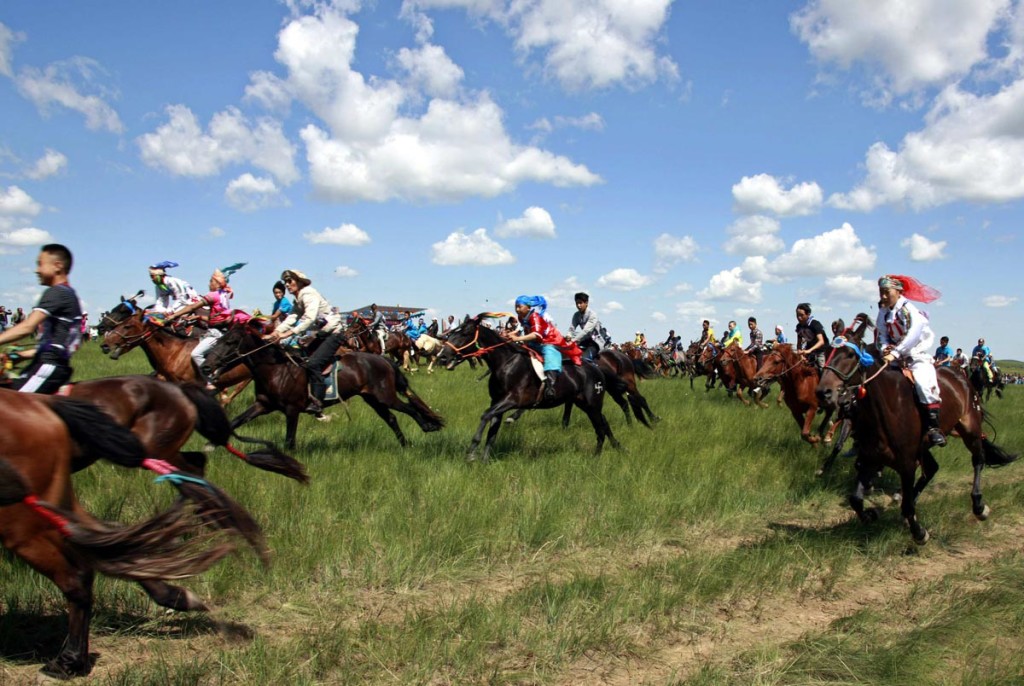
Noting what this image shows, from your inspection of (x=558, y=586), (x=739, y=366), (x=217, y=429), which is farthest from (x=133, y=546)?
(x=739, y=366)

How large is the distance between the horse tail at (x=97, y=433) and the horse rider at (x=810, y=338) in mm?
10419

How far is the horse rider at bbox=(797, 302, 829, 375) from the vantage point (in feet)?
39.4

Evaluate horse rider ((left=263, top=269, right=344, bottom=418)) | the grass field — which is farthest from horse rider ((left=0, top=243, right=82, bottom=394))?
horse rider ((left=263, top=269, right=344, bottom=418))

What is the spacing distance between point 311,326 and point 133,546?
24.4ft

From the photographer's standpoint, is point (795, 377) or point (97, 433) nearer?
point (97, 433)

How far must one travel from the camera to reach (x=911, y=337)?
7105 mm

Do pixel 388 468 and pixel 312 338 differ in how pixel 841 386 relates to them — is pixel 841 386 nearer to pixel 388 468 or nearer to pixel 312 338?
pixel 388 468

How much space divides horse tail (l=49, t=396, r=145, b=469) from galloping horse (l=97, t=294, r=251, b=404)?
7588 mm

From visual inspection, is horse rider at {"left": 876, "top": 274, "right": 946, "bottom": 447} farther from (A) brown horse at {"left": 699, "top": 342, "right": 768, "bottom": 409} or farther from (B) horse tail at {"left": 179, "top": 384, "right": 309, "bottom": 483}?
(A) brown horse at {"left": 699, "top": 342, "right": 768, "bottom": 409}

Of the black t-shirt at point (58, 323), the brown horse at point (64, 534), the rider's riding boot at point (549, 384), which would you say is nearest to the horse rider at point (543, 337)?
the rider's riding boot at point (549, 384)

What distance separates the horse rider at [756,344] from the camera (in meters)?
18.6

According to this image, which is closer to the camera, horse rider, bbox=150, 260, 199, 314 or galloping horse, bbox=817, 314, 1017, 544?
galloping horse, bbox=817, 314, 1017, 544

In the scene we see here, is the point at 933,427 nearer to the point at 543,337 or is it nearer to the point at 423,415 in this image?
the point at 543,337

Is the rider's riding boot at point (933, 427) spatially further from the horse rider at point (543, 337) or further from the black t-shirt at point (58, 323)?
the black t-shirt at point (58, 323)
